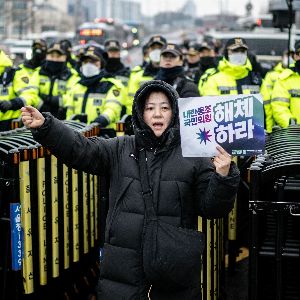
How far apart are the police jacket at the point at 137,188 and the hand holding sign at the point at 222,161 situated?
21 cm

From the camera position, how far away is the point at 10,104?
24.7 feet

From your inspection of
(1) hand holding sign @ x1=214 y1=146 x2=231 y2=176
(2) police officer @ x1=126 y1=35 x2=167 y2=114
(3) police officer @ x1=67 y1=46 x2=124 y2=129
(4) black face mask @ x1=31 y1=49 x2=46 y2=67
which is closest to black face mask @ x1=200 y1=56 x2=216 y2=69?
(2) police officer @ x1=126 y1=35 x2=167 y2=114

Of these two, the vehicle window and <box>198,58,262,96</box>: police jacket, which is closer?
<box>198,58,262,96</box>: police jacket

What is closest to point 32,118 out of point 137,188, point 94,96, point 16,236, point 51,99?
point 137,188

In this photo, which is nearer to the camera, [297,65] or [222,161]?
[222,161]

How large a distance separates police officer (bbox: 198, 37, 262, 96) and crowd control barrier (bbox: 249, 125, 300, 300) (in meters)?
3.47

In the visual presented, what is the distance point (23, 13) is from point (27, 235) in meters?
67.4

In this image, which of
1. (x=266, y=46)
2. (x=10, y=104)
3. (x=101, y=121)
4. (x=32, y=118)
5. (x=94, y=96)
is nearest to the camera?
(x=32, y=118)

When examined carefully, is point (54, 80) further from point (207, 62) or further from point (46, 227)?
point (46, 227)

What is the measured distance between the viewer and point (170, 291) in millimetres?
3693

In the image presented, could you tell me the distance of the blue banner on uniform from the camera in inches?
182

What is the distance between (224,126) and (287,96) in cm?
398

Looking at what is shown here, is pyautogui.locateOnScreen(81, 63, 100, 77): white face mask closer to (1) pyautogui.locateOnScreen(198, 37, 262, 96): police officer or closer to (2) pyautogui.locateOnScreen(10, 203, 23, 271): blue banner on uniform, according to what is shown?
(1) pyautogui.locateOnScreen(198, 37, 262, 96): police officer

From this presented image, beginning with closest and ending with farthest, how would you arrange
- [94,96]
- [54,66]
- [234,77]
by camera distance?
[94,96] → [234,77] → [54,66]
